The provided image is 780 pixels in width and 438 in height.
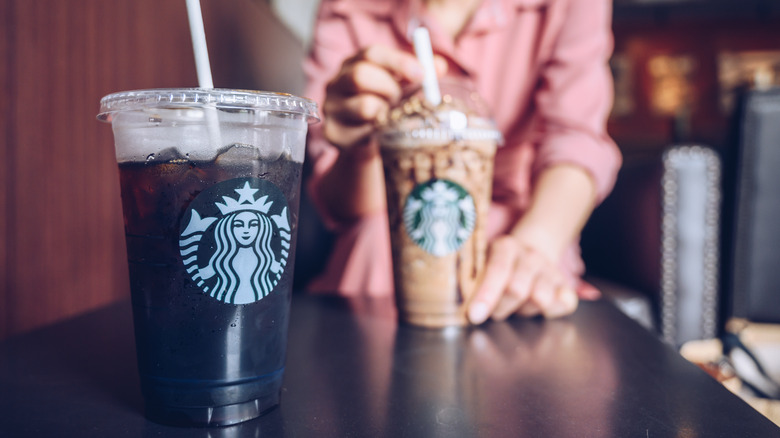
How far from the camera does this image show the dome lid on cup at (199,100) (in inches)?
15.2

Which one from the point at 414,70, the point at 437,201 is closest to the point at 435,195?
the point at 437,201

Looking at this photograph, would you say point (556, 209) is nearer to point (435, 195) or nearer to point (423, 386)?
point (435, 195)

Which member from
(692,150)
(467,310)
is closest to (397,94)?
(467,310)

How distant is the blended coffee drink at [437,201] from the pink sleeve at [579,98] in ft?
1.43

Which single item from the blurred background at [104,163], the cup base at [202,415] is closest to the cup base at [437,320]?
the cup base at [202,415]

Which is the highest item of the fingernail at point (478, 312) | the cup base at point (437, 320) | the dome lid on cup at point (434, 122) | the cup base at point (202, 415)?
the dome lid on cup at point (434, 122)

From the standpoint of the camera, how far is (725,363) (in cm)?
91

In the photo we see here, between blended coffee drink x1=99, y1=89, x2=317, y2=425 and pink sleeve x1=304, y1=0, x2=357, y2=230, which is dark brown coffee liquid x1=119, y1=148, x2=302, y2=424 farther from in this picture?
pink sleeve x1=304, y1=0, x2=357, y2=230

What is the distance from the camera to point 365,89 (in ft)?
2.24

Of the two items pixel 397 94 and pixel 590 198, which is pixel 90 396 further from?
pixel 590 198

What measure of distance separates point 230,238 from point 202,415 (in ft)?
0.43

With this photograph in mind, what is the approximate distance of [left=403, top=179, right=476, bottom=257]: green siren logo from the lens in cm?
65

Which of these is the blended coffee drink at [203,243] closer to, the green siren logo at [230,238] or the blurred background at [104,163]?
the green siren logo at [230,238]

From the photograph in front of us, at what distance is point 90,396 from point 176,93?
0.26 metres
